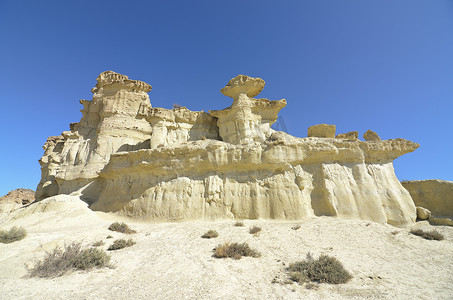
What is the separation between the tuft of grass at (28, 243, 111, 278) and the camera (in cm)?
531

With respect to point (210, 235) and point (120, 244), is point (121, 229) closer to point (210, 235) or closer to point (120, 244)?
point (120, 244)

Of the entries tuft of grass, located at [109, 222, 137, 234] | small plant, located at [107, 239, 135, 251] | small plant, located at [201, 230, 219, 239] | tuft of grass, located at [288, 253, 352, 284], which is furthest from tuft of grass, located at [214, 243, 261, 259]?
tuft of grass, located at [109, 222, 137, 234]

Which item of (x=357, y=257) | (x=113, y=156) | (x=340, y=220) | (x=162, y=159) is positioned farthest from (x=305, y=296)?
(x=113, y=156)

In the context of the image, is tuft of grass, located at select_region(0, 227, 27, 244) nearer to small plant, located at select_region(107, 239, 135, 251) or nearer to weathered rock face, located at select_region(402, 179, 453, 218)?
small plant, located at select_region(107, 239, 135, 251)

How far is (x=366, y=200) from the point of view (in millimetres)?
11602

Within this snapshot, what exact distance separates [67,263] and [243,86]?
2085 cm

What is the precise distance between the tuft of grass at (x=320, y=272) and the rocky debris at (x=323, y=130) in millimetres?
13443

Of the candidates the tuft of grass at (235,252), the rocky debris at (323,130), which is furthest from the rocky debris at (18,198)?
the rocky debris at (323,130)

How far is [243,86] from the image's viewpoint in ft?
74.1

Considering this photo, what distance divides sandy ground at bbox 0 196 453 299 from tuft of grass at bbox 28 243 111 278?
24 cm

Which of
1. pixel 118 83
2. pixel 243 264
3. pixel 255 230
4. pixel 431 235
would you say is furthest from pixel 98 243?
pixel 118 83

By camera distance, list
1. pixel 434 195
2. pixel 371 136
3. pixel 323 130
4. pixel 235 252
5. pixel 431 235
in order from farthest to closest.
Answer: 1. pixel 323 130
2. pixel 371 136
3. pixel 434 195
4. pixel 431 235
5. pixel 235 252

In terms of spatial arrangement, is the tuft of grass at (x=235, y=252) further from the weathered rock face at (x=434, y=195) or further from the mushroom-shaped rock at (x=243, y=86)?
the mushroom-shaped rock at (x=243, y=86)

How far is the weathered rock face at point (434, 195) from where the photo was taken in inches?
546
